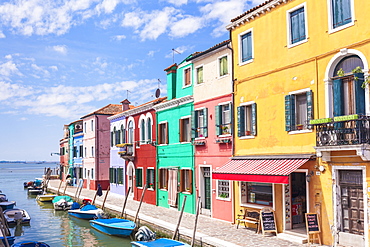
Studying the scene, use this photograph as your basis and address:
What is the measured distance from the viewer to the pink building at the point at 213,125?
19297mm

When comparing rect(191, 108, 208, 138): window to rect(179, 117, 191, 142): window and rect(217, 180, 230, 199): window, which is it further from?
rect(217, 180, 230, 199): window

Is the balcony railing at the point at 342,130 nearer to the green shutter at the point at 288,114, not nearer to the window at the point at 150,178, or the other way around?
the green shutter at the point at 288,114

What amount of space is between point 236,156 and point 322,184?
5.22 m

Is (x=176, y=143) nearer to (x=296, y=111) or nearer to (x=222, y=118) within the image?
(x=222, y=118)

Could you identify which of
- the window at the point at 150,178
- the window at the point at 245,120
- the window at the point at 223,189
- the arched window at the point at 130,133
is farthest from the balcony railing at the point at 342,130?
the arched window at the point at 130,133

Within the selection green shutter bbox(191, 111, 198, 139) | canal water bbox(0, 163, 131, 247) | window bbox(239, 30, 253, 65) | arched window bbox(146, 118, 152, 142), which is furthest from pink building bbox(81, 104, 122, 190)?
window bbox(239, 30, 253, 65)

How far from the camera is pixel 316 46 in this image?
14.2 m

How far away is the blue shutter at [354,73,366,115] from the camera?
12609 mm

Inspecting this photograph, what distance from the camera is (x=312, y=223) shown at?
13844mm

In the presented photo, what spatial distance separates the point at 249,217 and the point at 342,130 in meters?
6.64

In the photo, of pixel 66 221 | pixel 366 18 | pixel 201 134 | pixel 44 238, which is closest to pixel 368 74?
pixel 366 18

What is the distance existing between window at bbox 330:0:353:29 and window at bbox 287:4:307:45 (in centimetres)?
126

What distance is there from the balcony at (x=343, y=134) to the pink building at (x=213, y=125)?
20.3 ft

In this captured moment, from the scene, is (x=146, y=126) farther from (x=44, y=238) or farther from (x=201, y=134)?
(x=44, y=238)
